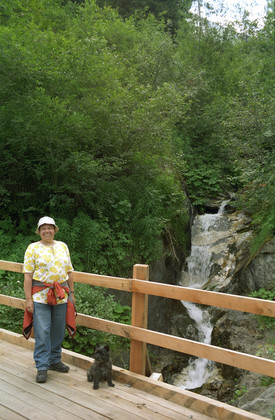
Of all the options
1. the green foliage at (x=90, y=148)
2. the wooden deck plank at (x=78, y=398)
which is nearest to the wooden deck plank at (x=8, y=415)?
the wooden deck plank at (x=78, y=398)

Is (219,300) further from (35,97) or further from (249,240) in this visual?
(249,240)

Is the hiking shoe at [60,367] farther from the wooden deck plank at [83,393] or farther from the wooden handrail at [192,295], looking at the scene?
the wooden handrail at [192,295]

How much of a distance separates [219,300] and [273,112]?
10.1 meters

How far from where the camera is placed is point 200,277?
1295cm

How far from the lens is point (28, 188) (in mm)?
10891

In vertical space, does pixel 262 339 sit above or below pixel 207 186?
below

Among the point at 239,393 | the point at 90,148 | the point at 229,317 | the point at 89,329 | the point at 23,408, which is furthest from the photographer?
the point at 90,148

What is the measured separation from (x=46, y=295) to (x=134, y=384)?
1.24 metres

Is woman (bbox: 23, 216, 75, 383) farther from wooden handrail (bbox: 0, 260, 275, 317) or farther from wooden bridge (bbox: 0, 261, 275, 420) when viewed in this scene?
wooden handrail (bbox: 0, 260, 275, 317)

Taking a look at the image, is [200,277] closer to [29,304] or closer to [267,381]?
[267,381]

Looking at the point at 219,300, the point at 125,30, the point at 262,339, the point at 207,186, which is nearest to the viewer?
the point at 219,300

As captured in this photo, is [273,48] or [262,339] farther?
[273,48]

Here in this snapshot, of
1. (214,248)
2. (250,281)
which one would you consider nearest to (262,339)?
(250,281)

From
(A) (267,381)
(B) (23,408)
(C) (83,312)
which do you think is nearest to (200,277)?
(A) (267,381)
